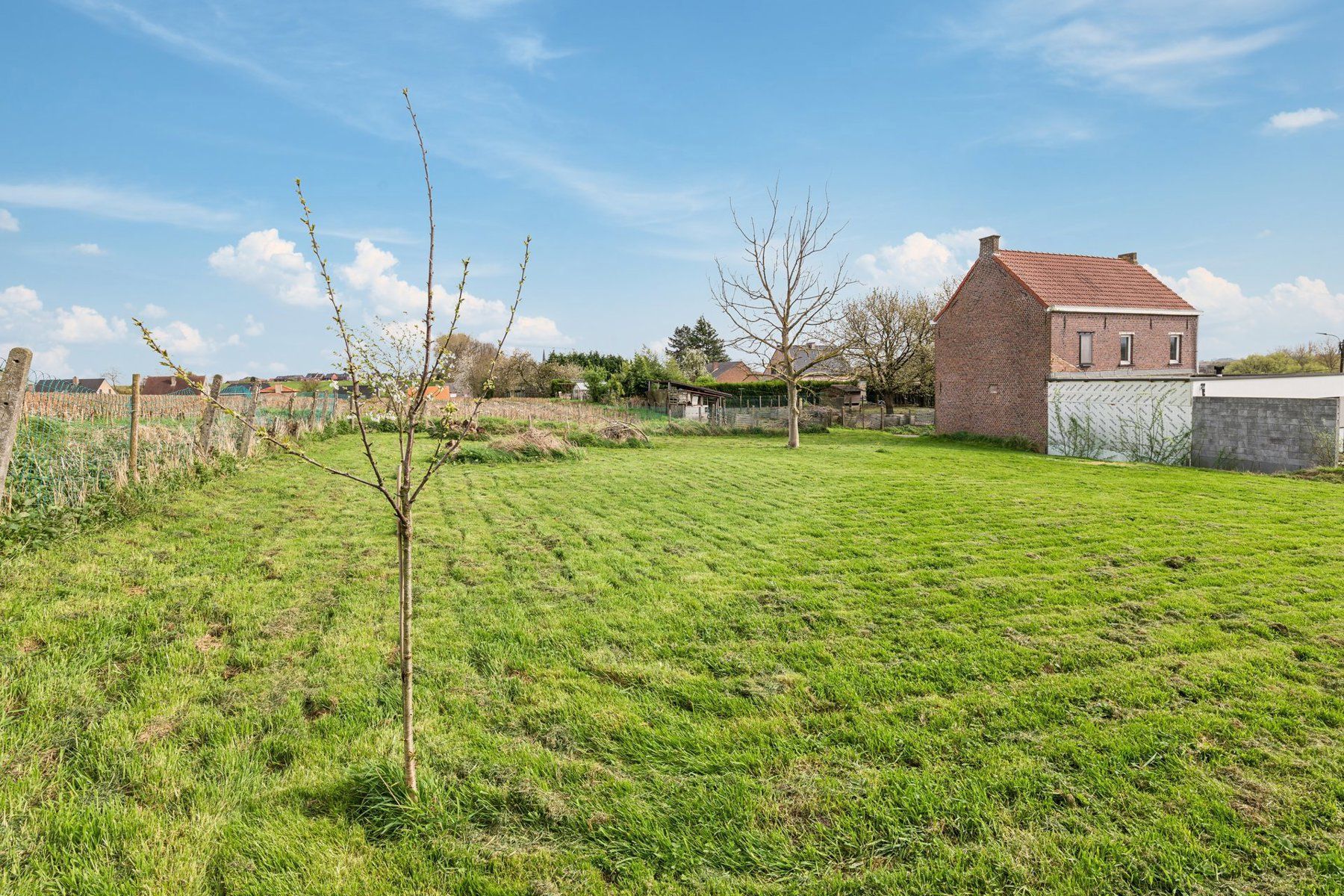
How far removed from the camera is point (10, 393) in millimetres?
5734

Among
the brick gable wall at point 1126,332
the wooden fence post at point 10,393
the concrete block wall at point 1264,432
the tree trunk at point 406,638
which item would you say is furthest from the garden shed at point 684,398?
the tree trunk at point 406,638

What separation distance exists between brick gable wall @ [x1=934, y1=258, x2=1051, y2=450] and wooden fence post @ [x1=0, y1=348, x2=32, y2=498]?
79.2ft

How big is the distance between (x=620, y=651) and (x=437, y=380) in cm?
231

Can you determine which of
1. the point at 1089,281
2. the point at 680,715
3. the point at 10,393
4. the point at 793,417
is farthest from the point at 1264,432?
the point at 10,393

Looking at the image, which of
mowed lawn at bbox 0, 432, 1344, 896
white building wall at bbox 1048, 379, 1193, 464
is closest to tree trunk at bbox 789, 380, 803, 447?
white building wall at bbox 1048, 379, 1193, 464

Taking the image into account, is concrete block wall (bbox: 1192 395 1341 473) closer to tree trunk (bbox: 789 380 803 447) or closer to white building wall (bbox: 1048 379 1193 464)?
white building wall (bbox: 1048 379 1193 464)

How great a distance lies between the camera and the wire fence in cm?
737

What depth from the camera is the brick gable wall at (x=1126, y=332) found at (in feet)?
77.2

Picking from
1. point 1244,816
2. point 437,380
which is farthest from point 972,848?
point 437,380

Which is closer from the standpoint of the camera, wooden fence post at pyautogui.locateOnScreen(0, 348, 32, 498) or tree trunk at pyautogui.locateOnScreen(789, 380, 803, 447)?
wooden fence post at pyautogui.locateOnScreen(0, 348, 32, 498)

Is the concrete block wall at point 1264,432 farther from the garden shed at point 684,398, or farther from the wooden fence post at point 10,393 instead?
the wooden fence post at point 10,393

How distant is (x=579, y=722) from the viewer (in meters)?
3.75

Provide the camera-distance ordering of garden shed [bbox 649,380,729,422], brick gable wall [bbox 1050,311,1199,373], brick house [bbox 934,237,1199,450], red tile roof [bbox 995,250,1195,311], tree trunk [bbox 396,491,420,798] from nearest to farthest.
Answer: tree trunk [bbox 396,491,420,798]
brick house [bbox 934,237,1199,450]
brick gable wall [bbox 1050,311,1199,373]
red tile roof [bbox 995,250,1195,311]
garden shed [bbox 649,380,729,422]

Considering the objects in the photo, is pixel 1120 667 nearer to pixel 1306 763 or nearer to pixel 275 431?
pixel 1306 763
